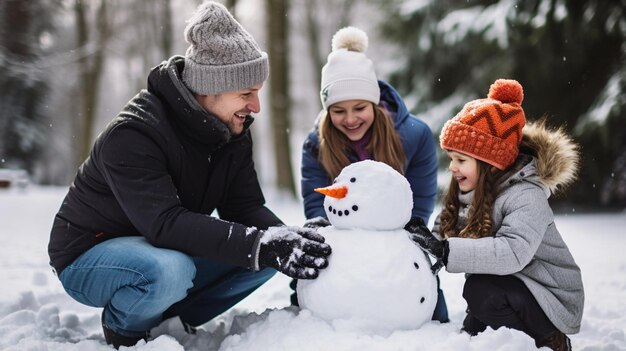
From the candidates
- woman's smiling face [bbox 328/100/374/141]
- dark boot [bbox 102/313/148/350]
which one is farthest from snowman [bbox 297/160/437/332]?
woman's smiling face [bbox 328/100/374/141]

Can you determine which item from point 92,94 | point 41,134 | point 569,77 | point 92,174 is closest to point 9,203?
point 92,94

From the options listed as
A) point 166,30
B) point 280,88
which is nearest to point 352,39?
point 280,88

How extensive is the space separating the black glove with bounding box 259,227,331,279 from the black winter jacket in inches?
2.1

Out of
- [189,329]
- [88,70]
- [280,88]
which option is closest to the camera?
[189,329]

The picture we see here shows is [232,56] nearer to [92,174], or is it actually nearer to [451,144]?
[92,174]

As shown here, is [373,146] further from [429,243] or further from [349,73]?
[429,243]

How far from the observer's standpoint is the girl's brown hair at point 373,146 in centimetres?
297

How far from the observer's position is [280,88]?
929 centimetres

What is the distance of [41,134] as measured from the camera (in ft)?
52.5

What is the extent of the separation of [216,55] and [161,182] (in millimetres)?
576

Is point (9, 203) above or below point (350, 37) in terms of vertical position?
below

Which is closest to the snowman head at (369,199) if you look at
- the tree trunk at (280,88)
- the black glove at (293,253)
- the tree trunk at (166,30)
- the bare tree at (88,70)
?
the black glove at (293,253)

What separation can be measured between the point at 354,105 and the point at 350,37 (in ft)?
1.42

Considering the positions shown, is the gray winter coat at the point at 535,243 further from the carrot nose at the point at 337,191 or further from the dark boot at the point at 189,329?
the dark boot at the point at 189,329
